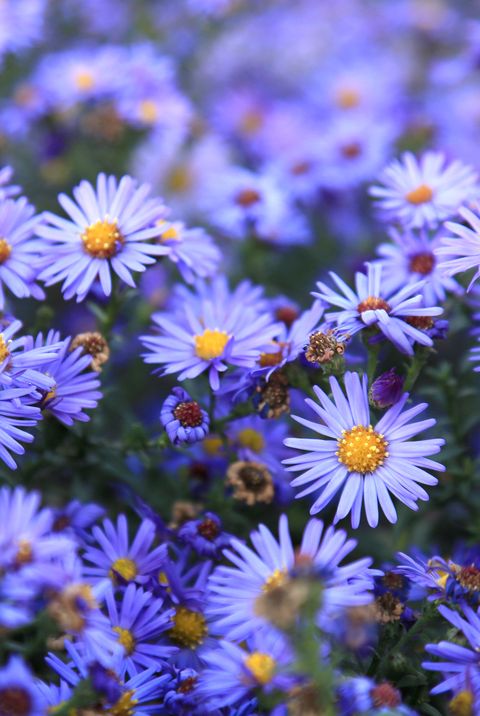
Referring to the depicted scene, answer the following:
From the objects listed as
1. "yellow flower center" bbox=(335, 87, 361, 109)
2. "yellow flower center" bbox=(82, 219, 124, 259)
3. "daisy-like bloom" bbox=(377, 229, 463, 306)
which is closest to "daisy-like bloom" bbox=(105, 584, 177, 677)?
"yellow flower center" bbox=(82, 219, 124, 259)

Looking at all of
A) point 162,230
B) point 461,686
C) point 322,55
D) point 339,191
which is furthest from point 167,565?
point 322,55

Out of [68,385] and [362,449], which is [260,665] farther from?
[68,385]

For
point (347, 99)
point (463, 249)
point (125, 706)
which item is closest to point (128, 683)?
point (125, 706)

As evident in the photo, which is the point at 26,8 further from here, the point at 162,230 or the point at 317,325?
the point at 317,325

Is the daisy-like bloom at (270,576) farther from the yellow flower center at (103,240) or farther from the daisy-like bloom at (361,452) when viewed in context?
the yellow flower center at (103,240)

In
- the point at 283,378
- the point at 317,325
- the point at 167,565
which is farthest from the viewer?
the point at 317,325

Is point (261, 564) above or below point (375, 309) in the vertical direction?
below
